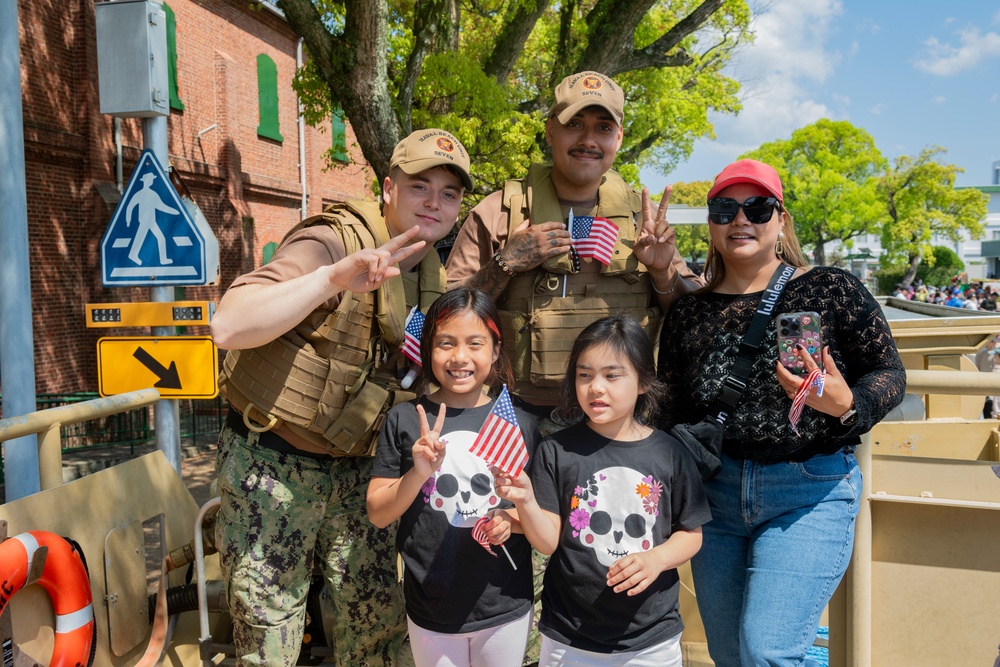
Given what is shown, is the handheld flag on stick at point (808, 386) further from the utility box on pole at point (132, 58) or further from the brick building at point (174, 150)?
the brick building at point (174, 150)

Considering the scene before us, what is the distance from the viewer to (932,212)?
1811 inches

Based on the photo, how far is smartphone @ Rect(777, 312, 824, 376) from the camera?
2.29m

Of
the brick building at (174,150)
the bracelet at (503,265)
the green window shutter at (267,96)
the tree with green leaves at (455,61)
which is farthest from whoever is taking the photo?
the green window shutter at (267,96)

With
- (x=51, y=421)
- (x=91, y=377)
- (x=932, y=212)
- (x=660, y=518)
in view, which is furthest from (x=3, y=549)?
(x=932, y=212)

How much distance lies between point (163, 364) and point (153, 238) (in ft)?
2.29

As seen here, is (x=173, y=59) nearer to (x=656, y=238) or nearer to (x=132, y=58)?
(x=132, y=58)

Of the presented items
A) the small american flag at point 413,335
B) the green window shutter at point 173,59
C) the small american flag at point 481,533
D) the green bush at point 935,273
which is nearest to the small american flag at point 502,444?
the small american flag at point 481,533

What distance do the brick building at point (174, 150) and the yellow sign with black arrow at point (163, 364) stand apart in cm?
696

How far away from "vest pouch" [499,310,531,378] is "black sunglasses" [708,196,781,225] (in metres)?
0.95

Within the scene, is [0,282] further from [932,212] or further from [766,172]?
[932,212]

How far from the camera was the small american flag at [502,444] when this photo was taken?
2.29m

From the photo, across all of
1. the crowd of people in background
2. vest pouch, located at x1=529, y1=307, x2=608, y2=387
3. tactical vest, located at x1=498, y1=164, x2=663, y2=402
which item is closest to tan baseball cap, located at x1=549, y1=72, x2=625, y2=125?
tactical vest, located at x1=498, y1=164, x2=663, y2=402

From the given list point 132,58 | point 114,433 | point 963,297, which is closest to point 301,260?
point 132,58

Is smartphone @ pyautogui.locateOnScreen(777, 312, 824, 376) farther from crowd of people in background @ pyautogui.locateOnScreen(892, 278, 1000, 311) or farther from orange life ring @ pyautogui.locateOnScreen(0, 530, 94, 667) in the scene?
crowd of people in background @ pyautogui.locateOnScreen(892, 278, 1000, 311)
